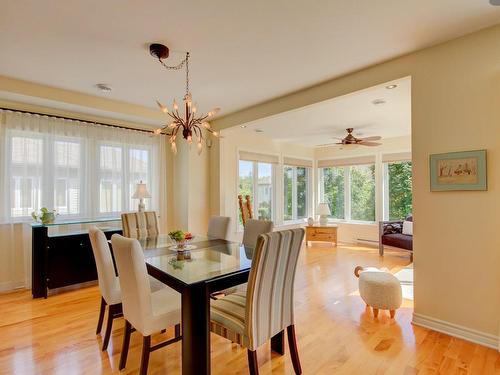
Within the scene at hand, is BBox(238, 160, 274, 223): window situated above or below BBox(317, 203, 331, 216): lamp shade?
above

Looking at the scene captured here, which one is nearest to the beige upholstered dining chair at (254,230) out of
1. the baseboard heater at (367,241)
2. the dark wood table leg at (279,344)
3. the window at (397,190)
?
the dark wood table leg at (279,344)

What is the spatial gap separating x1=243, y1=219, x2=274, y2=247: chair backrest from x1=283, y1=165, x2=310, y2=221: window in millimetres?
3967

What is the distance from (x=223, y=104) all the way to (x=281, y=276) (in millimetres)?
3030

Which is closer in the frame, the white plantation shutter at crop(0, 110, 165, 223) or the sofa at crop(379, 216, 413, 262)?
the white plantation shutter at crop(0, 110, 165, 223)

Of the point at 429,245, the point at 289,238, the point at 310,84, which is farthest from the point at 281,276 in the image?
the point at 310,84

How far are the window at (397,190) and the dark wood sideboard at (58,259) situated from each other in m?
5.97

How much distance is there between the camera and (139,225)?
3436 mm

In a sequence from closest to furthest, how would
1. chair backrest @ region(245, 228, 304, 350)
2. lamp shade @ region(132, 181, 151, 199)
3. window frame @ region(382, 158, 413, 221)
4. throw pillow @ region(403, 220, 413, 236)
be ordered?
chair backrest @ region(245, 228, 304, 350) → lamp shade @ region(132, 181, 151, 199) → throw pillow @ region(403, 220, 413, 236) → window frame @ region(382, 158, 413, 221)

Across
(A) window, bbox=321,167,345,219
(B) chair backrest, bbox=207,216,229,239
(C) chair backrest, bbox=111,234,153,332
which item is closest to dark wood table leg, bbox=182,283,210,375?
(C) chair backrest, bbox=111,234,153,332

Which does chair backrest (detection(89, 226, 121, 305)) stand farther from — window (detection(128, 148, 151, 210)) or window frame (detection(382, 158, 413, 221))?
window frame (detection(382, 158, 413, 221))

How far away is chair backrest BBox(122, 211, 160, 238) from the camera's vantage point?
335 centimetres

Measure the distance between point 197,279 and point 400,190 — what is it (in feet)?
19.0

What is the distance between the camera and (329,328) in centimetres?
258

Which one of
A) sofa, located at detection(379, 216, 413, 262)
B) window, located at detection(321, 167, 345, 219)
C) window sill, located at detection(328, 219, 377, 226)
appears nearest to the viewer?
sofa, located at detection(379, 216, 413, 262)
